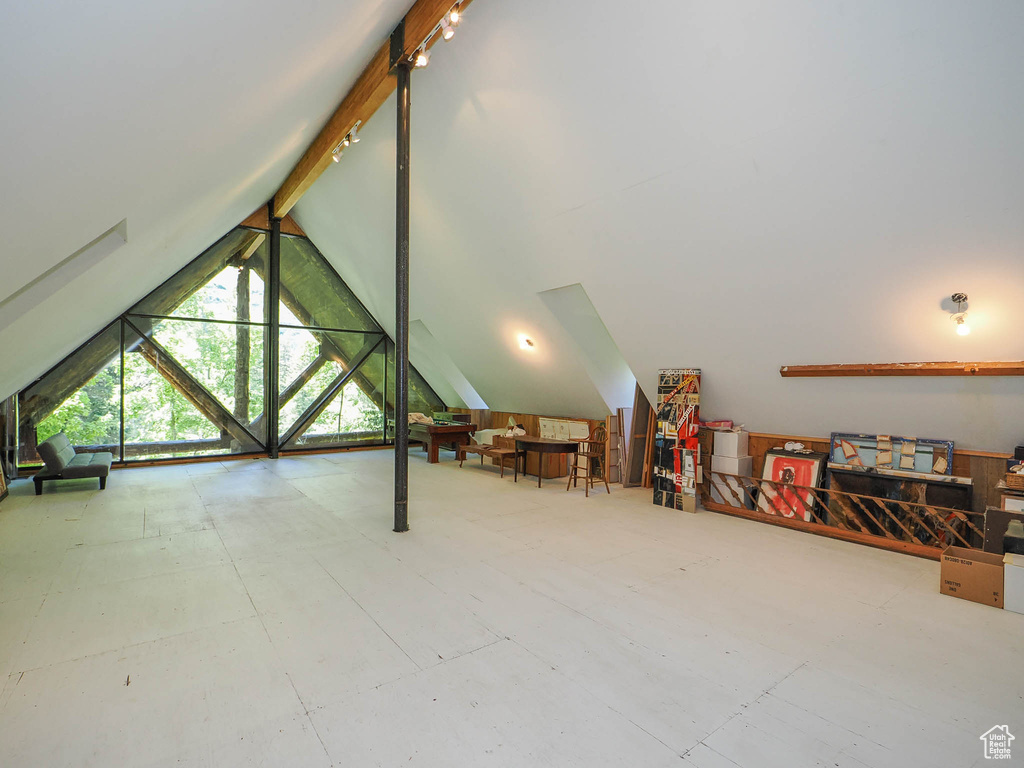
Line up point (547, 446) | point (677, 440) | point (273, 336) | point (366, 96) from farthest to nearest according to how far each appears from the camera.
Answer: point (273, 336)
point (547, 446)
point (677, 440)
point (366, 96)

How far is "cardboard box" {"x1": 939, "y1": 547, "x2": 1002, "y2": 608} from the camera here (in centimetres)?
369

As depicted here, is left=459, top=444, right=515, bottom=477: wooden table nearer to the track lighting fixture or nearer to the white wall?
the white wall

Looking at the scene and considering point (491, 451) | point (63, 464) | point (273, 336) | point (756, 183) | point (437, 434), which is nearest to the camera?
point (756, 183)

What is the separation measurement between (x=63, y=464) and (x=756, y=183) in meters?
8.46

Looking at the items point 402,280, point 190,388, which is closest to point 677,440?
point 402,280

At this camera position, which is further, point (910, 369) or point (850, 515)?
point (850, 515)

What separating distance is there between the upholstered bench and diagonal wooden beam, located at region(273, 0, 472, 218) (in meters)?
4.77

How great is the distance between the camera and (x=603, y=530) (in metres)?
5.36

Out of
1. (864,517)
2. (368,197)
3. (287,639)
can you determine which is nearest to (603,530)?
(864,517)

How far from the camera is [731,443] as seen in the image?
6.33 m

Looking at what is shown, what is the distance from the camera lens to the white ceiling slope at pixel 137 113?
1.77 metres

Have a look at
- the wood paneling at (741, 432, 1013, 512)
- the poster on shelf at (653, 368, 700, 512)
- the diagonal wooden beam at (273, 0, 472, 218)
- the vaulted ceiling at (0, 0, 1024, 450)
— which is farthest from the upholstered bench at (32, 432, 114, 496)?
the wood paneling at (741, 432, 1013, 512)

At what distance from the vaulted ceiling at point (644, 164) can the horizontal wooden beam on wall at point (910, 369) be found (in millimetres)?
85

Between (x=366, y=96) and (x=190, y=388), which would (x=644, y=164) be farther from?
(x=190, y=388)
